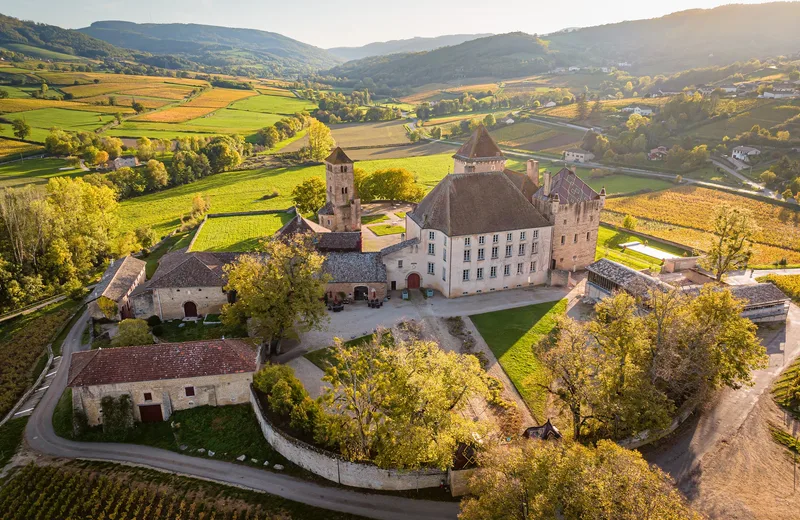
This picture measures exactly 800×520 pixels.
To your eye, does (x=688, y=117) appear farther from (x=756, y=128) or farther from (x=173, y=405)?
(x=173, y=405)

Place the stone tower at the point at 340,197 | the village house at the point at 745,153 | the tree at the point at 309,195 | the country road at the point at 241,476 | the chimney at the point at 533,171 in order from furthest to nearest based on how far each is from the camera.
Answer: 1. the village house at the point at 745,153
2. the tree at the point at 309,195
3. the stone tower at the point at 340,197
4. the chimney at the point at 533,171
5. the country road at the point at 241,476

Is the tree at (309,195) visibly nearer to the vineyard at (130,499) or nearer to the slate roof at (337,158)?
the slate roof at (337,158)

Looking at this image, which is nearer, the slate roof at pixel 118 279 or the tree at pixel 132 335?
the tree at pixel 132 335

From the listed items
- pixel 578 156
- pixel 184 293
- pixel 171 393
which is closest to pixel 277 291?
pixel 171 393

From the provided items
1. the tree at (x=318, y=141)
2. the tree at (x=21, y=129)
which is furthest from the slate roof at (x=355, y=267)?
the tree at (x=21, y=129)

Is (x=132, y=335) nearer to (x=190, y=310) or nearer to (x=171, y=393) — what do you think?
(x=171, y=393)

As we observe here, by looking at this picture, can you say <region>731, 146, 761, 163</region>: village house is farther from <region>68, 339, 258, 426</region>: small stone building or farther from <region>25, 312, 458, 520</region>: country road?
<region>68, 339, 258, 426</region>: small stone building

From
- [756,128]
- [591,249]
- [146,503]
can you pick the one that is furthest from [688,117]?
[146,503]

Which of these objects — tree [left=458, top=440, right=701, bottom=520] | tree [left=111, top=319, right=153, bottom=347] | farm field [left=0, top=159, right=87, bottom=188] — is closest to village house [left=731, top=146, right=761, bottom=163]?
tree [left=458, top=440, right=701, bottom=520]

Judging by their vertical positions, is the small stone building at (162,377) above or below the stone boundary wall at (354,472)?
above
